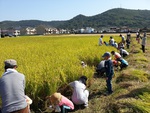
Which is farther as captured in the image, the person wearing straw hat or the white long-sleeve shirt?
the white long-sleeve shirt

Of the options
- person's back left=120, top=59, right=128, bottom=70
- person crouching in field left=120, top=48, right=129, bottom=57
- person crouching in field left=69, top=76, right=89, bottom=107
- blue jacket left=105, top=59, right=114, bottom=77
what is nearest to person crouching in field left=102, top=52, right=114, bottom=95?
blue jacket left=105, top=59, right=114, bottom=77

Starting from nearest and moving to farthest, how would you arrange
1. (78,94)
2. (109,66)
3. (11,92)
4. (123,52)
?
(11,92), (78,94), (109,66), (123,52)

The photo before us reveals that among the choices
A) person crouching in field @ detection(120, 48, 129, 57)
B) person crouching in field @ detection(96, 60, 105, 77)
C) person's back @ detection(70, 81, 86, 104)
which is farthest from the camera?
person crouching in field @ detection(120, 48, 129, 57)

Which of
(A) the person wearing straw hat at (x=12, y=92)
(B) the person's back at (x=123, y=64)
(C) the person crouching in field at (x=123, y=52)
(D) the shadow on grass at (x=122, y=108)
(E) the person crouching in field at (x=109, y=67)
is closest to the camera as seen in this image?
(A) the person wearing straw hat at (x=12, y=92)

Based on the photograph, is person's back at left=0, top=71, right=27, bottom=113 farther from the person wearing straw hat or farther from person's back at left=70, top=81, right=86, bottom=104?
person's back at left=70, top=81, right=86, bottom=104

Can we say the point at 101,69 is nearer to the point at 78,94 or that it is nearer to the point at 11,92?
the point at 78,94

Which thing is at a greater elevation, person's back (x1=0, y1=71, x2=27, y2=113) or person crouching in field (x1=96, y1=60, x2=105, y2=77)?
person's back (x1=0, y1=71, x2=27, y2=113)

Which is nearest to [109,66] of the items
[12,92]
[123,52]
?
[12,92]

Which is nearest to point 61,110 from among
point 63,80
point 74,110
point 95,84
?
point 74,110

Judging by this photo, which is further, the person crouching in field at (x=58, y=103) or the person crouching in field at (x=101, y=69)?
the person crouching in field at (x=101, y=69)

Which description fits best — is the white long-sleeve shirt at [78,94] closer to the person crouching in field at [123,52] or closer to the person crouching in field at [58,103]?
the person crouching in field at [58,103]

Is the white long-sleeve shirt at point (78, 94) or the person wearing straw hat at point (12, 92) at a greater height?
the person wearing straw hat at point (12, 92)

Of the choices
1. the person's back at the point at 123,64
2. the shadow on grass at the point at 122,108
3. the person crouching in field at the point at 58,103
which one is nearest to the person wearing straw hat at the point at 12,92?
the person crouching in field at the point at 58,103

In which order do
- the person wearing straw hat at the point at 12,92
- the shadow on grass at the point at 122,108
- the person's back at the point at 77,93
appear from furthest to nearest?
the person's back at the point at 77,93, the shadow on grass at the point at 122,108, the person wearing straw hat at the point at 12,92
